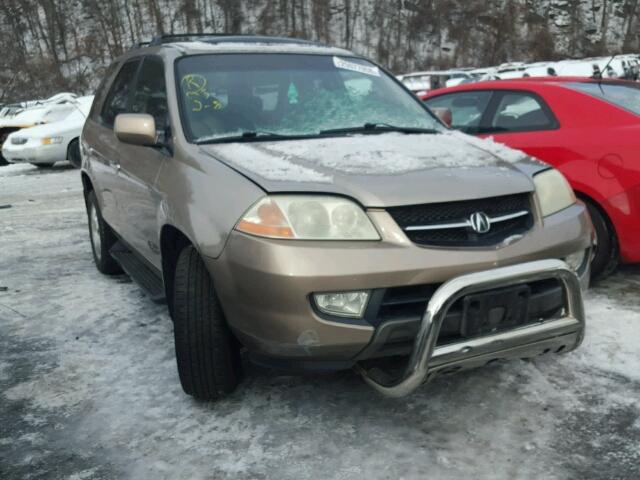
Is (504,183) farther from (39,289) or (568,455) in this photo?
(39,289)

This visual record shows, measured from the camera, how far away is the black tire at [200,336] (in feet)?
8.35

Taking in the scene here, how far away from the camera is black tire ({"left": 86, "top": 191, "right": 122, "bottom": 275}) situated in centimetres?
466

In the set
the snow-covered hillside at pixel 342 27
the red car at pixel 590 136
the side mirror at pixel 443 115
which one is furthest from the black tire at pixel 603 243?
the snow-covered hillside at pixel 342 27

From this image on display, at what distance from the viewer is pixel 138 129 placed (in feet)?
9.69

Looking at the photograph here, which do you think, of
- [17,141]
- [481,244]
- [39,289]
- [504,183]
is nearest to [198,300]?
[481,244]

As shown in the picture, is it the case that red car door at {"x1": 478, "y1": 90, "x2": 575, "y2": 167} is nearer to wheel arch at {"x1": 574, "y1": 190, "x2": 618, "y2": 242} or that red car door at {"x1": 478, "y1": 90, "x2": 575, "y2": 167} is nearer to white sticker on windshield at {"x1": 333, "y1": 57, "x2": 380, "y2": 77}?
wheel arch at {"x1": 574, "y1": 190, "x2": 618, "y2": 242}

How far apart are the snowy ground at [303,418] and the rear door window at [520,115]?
55.2 inches

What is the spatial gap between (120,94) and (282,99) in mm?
1603

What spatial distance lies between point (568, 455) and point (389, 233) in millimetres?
1072

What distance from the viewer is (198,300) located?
8.36 ft

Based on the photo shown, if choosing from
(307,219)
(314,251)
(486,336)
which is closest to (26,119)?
(307,219)

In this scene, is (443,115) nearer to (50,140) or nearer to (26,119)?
(50,140)

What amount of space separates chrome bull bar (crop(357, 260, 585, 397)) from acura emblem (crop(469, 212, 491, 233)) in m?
0.19

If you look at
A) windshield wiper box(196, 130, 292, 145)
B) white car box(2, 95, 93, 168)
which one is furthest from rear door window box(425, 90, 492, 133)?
white car box(2, 95, 93, 168)
